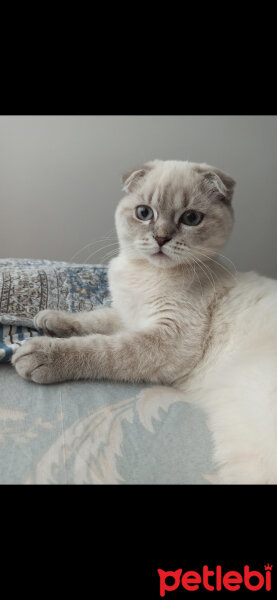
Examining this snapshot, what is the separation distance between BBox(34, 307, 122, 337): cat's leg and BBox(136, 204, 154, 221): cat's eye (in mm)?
383

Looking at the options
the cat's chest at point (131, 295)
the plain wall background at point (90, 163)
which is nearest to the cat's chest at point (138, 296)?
Answer: the cat's chest at point (131, 295)

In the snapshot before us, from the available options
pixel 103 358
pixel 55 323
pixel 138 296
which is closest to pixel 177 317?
pixel 138 296

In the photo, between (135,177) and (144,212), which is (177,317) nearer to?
(144,212)

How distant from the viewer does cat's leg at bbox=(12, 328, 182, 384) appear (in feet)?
4.05

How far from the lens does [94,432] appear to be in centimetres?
105

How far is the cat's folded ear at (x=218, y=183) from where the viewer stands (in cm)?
144

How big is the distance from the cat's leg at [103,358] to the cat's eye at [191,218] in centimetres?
35

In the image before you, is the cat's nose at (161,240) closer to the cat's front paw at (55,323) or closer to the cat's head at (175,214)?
the cat's head at (175,214)

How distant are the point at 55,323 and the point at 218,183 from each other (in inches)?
27.8

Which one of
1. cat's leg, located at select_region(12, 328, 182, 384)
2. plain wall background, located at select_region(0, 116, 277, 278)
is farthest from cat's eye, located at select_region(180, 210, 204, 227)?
plain wall background, located at select_region(0, 116, 277, 278)

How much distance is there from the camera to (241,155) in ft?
10.1

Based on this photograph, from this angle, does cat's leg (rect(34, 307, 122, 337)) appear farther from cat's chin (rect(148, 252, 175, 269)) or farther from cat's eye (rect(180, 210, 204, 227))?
cat's eye (rect(180, 210, 204, 227))
